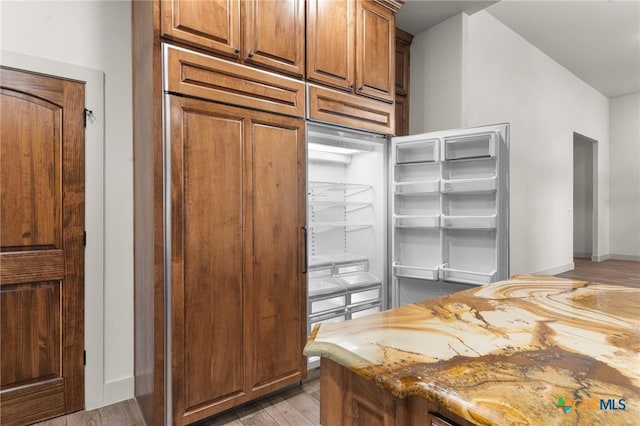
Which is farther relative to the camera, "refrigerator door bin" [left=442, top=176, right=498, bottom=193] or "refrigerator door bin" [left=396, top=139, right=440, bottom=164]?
"refrigerator door bin" [left=396, top=139, right=440, bottom=164]

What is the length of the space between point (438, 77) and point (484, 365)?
3452 millimetres

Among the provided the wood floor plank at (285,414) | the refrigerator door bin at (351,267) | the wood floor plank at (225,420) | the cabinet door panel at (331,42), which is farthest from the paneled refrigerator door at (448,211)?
the wood floor plank at (225,420)

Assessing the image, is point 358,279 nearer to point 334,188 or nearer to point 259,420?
point 334,188

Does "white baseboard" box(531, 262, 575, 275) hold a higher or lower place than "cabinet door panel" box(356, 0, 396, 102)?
lower

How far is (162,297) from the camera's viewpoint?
179 cm

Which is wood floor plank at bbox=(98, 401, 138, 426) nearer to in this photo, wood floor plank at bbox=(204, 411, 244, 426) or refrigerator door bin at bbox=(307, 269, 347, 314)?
wood floor plank at bbox=(204, 411, 244, 426)

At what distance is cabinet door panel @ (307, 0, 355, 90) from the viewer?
7.68 feet

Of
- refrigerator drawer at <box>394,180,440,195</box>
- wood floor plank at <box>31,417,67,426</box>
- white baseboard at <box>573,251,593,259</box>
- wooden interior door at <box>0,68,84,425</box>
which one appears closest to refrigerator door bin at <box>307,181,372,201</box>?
refrigerator drawer at <box>394,180,440,195</box>

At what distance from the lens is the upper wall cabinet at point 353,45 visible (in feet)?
7.77

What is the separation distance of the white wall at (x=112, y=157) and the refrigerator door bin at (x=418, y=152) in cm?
203

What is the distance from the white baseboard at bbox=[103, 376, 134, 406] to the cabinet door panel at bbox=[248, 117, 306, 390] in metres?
0.90

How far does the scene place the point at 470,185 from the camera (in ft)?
8.56

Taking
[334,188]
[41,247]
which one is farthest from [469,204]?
[41,247]

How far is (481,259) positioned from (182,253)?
6.87 ft
